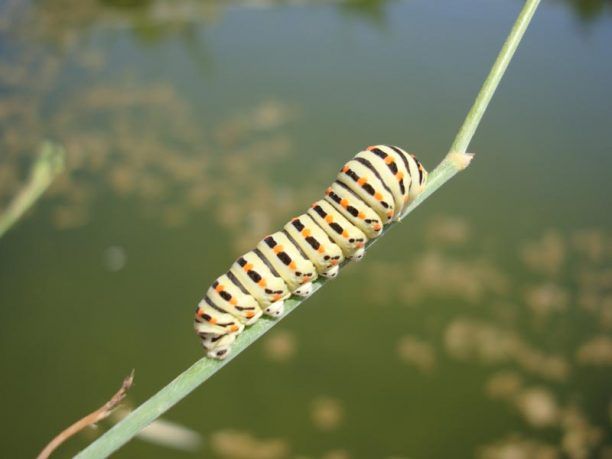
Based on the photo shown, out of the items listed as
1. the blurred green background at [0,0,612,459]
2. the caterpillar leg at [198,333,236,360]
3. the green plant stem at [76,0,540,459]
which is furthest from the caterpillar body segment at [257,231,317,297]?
the blurred green background at [0,0,612,459]

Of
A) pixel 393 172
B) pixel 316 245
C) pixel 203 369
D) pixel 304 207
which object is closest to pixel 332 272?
pixel 316 245

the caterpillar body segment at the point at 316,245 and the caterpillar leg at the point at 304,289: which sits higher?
the caterpillar body segment at the point at 316,245

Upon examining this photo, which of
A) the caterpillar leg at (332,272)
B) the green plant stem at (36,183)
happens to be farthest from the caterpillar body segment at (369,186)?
the green plant stem at (36,183)

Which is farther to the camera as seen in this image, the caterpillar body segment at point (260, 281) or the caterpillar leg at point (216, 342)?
the caterpillar body segment at point (260, 281)

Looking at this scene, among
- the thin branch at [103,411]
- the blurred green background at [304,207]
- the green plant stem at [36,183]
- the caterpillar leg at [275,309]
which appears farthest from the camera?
the blurred green background at [304,207]

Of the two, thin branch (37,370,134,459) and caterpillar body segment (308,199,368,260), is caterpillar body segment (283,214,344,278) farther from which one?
thin branch (37,370,134,459)

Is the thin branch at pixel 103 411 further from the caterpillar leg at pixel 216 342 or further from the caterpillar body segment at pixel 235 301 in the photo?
the caterpillar body segment at pixel 235 301

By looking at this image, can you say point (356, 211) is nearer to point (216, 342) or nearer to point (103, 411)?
point (216, 342)

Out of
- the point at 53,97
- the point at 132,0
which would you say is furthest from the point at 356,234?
the point at 132,0
